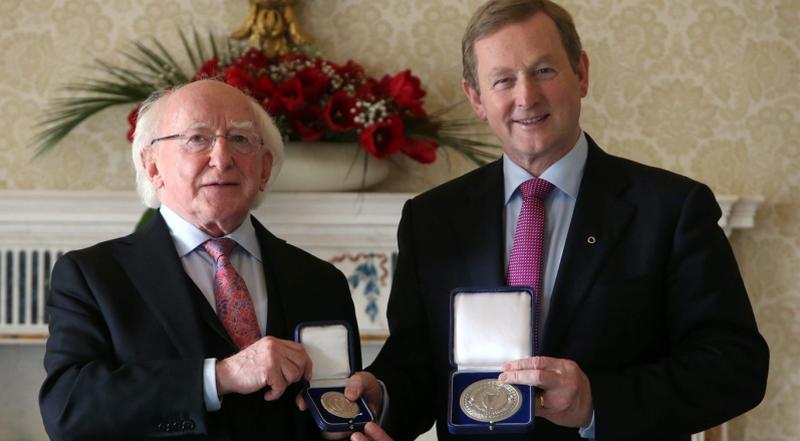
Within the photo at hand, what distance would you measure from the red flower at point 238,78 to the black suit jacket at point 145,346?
1.31 metres

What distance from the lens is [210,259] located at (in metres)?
2.22

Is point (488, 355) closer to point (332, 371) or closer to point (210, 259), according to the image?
point (332, 371)

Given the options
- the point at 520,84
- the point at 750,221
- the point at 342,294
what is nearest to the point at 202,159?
the point at 342,294

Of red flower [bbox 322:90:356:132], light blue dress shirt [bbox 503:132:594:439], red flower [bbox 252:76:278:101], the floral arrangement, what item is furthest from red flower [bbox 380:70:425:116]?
light blue dress shirt [bbox 503:132:594:439]

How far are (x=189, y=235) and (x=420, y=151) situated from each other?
1.57 metres

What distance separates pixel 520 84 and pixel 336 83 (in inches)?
59.9

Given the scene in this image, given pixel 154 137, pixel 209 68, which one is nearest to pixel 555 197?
pixel 154 137

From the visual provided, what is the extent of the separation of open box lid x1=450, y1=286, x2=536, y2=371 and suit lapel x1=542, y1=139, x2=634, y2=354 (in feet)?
0.31

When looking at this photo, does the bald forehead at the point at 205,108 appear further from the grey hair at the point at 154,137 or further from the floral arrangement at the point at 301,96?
the floral arrangement at the point at 301,96

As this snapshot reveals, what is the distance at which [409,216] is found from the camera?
2.36 meters

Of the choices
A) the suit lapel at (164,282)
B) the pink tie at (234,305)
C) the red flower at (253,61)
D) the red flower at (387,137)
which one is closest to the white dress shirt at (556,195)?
the pink tie at (234,305)

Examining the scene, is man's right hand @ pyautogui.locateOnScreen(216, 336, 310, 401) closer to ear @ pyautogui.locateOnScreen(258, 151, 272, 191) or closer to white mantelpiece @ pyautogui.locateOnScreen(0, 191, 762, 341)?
ear @ pyautogui.locateOnScreen(258, 151, 272, 191)

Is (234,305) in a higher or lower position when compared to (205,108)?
lower

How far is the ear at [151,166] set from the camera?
2.27 m
